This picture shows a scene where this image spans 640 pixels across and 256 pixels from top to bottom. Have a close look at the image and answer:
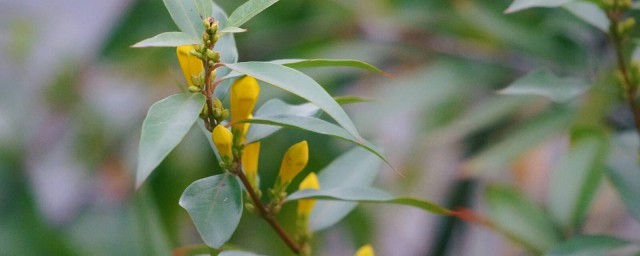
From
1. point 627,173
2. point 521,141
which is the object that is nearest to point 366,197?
point 627,173

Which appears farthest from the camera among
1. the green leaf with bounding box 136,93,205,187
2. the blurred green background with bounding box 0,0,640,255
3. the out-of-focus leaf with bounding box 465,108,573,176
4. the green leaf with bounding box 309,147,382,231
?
the blurred green background with bounding box 0,0,640,255

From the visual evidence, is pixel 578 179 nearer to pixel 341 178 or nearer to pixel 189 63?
pixel 341 178

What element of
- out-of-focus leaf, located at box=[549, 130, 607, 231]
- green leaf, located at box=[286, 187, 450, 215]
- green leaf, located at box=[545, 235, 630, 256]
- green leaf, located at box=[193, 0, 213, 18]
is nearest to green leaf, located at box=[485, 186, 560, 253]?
out-of-focus leaf, located at box=[549, 130, 607, 231]

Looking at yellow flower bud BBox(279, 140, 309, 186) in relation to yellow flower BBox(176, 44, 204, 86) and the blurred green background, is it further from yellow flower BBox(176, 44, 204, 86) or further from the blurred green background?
the blurred green background

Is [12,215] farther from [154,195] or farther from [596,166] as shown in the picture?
[596,166]

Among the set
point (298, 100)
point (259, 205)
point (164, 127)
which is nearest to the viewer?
point (164, 127)

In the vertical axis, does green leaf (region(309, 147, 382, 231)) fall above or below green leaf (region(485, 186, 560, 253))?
above

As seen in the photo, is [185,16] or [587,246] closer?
[185,16]

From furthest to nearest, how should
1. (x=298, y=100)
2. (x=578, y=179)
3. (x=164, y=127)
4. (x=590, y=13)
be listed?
(x=298, y=100) → (x=578, y=179) → (x=590, y=13) → (x=164, y=127)
